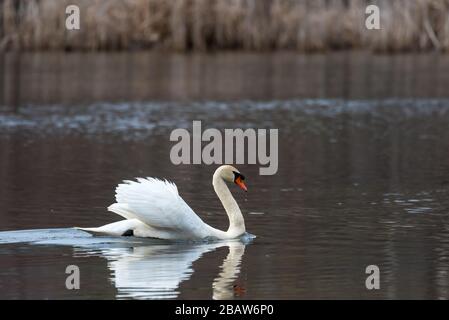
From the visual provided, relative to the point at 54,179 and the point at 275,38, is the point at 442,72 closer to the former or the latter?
the point at 275,38

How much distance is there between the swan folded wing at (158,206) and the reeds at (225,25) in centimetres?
2473

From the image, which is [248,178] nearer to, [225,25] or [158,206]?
[158,206]

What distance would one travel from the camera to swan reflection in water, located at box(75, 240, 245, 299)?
9.72 m

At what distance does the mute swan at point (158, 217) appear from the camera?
11.7m

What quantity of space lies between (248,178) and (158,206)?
4.88 m

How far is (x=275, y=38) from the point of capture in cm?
3881

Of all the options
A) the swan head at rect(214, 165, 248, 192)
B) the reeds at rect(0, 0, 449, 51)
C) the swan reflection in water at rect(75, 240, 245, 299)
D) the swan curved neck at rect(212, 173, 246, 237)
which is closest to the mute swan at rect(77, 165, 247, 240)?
the swan curved neck at rect(212, 173, 246, 237)

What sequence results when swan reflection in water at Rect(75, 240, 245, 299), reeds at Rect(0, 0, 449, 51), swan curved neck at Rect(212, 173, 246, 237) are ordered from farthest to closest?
1. reeds at Rect(0, 0, 449, 51)
2. swan curved neck at Rect(212, 173, 246, 237)
3. swan reflection in water at Rect(75, 240, 245, 299)

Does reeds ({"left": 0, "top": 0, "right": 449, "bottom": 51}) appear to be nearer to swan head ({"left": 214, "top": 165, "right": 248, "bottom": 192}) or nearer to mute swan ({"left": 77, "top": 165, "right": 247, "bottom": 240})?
swan head ({"left": 214, "top": 165, "right": 248, "bottom": 192})

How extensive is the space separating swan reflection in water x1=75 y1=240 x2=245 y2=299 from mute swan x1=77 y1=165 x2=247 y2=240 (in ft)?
→ 0.45

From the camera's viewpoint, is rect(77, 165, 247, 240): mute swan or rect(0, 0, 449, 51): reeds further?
rect(0, 0, 449, 51): reeds

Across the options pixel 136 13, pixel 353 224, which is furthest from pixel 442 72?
pixel 353 224

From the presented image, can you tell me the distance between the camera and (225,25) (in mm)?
38906
